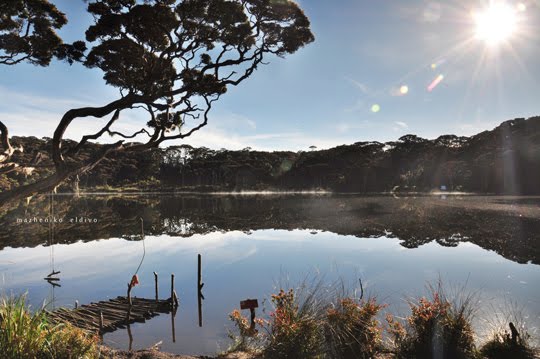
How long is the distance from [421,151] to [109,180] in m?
83.5

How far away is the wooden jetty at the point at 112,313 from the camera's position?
38.9ft

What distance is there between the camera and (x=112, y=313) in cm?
1295

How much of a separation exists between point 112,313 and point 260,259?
9526 mm

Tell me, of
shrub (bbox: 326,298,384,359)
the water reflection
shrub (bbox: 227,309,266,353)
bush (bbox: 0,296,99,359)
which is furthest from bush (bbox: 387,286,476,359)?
the water reflection

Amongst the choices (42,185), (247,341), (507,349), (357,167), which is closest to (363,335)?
(507,349)

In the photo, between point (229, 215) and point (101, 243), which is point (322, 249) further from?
point (229, 215)

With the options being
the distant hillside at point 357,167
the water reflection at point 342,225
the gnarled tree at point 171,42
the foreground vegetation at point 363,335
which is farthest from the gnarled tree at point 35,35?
the distant hillside at point 357,167

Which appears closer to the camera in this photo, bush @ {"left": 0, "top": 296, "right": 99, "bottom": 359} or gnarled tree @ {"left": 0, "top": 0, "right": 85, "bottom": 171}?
bush @ {"left": 0, "top": 296, "right": 99, "bottom": 359}

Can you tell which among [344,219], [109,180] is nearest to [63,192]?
[109,180]

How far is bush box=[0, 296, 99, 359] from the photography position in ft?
14.6

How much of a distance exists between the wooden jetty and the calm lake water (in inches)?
17.3

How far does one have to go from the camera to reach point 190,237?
96.3 ft

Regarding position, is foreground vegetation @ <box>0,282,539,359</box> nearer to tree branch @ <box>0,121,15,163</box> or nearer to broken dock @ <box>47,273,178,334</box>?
tree branch @ <box>0,121,15,163</box>

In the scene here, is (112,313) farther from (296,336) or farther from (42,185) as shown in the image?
(296,336)
